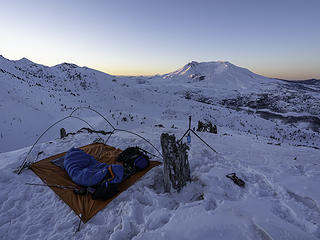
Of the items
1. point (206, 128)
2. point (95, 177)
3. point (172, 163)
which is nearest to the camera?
point (172, 163)

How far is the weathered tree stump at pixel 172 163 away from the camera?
3.36 m

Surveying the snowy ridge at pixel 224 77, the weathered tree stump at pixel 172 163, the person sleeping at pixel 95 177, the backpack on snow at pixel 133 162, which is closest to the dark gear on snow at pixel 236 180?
the weathered tree stump at pixel 172 163

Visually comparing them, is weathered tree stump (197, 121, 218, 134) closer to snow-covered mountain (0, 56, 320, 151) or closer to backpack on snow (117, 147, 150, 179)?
snow-covered mountain (0, 56, 320, 151)

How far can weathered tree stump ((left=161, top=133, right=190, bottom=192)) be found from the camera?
11.0 feet

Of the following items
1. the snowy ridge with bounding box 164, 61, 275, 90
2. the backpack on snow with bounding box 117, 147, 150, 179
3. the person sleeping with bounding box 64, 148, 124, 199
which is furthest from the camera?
the snowy ridge with bounding box 164, 61, 275, 90

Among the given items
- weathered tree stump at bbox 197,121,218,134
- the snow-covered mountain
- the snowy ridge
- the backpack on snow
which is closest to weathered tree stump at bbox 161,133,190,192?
the backpack on snow

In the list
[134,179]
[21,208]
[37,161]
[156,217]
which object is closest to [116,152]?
[134,179]

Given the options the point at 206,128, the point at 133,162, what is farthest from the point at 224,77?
the point at 133,162

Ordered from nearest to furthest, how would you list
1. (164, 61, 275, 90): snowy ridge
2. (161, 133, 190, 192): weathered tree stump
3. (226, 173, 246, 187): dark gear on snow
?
(161, 133, 190, 192): weathered tree stump
(226, 173, 246, 187): dark gear on snow
(164, 61, 275, 90): snowy ridge

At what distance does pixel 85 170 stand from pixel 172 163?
2.28 metres

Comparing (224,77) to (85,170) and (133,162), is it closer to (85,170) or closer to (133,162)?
(133,162)

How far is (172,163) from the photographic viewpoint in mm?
3432

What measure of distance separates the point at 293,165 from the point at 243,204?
2944 millimetres

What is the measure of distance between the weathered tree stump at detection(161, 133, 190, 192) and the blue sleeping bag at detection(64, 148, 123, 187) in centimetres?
111
